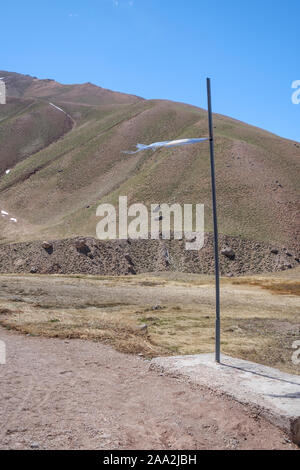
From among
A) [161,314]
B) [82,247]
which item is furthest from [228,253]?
[161,314]

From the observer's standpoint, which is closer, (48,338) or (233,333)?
(48,338)

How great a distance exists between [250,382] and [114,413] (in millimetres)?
2591

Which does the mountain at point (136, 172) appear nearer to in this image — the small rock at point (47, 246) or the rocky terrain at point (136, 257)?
the rocky terrain at point (136, 257)

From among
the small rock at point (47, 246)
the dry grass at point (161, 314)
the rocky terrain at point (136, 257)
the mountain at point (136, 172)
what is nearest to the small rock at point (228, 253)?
the rocky terrain at point (136, 257)

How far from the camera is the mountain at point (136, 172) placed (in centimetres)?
5228

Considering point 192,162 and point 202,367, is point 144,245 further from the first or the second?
point 202,367

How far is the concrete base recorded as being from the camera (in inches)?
253

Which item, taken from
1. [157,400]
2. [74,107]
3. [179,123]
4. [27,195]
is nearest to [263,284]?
[157,400]

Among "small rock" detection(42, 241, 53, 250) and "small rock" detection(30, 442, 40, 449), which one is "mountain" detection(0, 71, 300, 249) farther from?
"small rock" detection(30, 442, 40, 449)

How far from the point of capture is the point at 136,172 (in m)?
67.1

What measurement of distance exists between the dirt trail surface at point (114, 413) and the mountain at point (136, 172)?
39744 millimetres

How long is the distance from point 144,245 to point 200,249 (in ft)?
19.1

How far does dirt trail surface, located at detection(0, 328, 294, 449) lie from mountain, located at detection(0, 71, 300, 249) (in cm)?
3974

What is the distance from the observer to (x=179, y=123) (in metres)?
81.9
